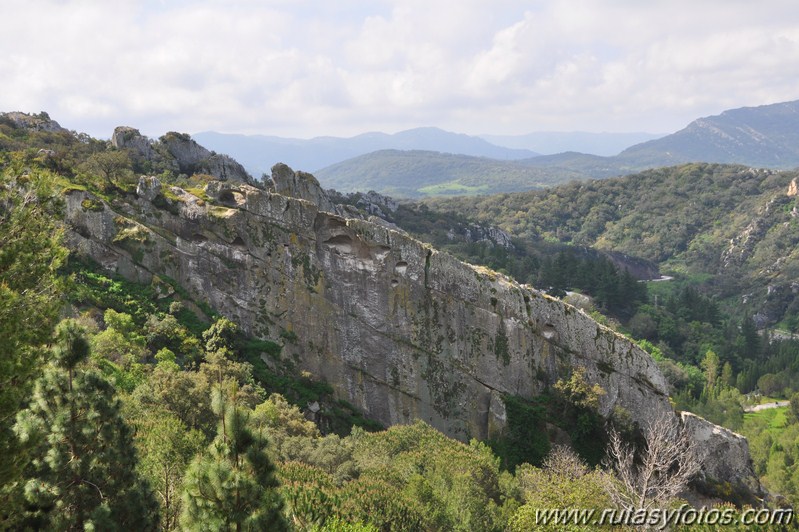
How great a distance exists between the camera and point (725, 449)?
37906 mm

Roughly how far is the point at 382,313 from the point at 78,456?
89.6 feet

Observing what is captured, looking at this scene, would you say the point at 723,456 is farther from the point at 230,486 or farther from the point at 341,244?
the point at 230,486

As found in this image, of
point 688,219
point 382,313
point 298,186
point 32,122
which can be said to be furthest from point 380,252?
point 688,219

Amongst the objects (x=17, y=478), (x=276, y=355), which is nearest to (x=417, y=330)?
(x=276, y=355)

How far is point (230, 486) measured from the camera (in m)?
9.56

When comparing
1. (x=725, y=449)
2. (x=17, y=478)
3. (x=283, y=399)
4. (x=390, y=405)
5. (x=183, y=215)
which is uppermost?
(x=183, y=215)

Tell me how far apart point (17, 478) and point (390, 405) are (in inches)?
1151

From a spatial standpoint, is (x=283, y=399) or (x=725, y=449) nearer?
(x=283, y=399)

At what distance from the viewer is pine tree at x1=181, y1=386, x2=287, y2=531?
957cm

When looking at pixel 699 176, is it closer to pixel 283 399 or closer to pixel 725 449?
pixel 725 449

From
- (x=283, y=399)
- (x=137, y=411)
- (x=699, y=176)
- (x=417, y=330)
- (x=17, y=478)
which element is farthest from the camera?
(x=699, y=176)

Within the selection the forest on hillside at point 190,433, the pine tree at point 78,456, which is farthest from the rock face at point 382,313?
the pine tree at point 78,456

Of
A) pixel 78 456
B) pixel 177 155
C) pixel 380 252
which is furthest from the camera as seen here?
pixel 177 155

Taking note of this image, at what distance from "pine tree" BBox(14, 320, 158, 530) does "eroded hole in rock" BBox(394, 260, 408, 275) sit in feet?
87.9
